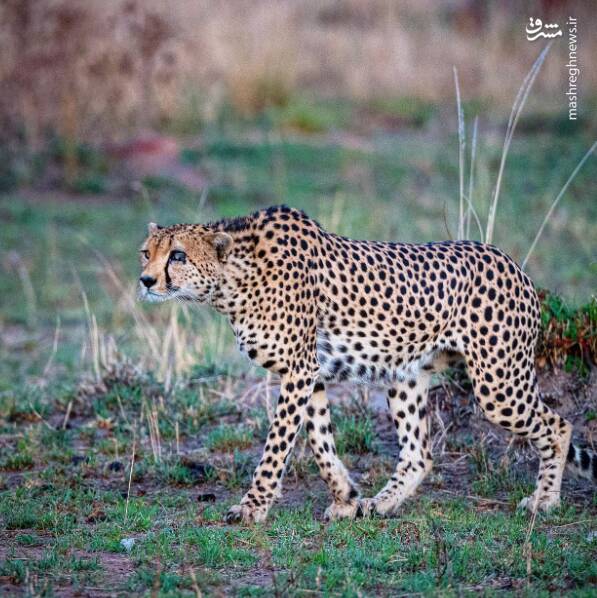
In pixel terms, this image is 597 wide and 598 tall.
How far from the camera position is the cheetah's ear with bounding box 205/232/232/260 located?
583cm

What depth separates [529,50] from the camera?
18.3 m

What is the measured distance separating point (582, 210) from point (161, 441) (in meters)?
7.17

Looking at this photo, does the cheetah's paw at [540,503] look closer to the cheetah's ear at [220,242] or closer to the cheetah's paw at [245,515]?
the cheetah's paw at [245,515]

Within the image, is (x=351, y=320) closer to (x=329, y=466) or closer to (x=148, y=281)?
(x=329, y=466)

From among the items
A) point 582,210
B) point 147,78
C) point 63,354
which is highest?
point 147,78

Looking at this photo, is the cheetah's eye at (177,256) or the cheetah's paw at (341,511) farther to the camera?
the cheetah's paw at (341,511)

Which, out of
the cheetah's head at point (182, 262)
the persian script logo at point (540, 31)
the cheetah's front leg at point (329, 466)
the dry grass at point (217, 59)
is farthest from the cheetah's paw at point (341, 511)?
the dry grass at point (217, 59)

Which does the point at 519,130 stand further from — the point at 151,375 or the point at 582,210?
the point at 151,375

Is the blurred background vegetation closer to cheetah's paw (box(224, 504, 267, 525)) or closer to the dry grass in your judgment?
the dry grass

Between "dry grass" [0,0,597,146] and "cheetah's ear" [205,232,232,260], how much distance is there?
8.92 m

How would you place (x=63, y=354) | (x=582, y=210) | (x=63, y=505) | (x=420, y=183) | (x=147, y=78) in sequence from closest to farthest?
(x=63, y=505) → (x=63, y=354) → (x=582, y=210) → (x=420, y=183) → (x=147, y=78)

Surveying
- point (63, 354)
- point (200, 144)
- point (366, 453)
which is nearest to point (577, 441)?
point (366, 453)

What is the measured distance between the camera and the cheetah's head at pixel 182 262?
5.75 meters

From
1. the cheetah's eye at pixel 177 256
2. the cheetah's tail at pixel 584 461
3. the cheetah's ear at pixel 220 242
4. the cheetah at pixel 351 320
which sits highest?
the cheetah's ear at pixel 220 242
